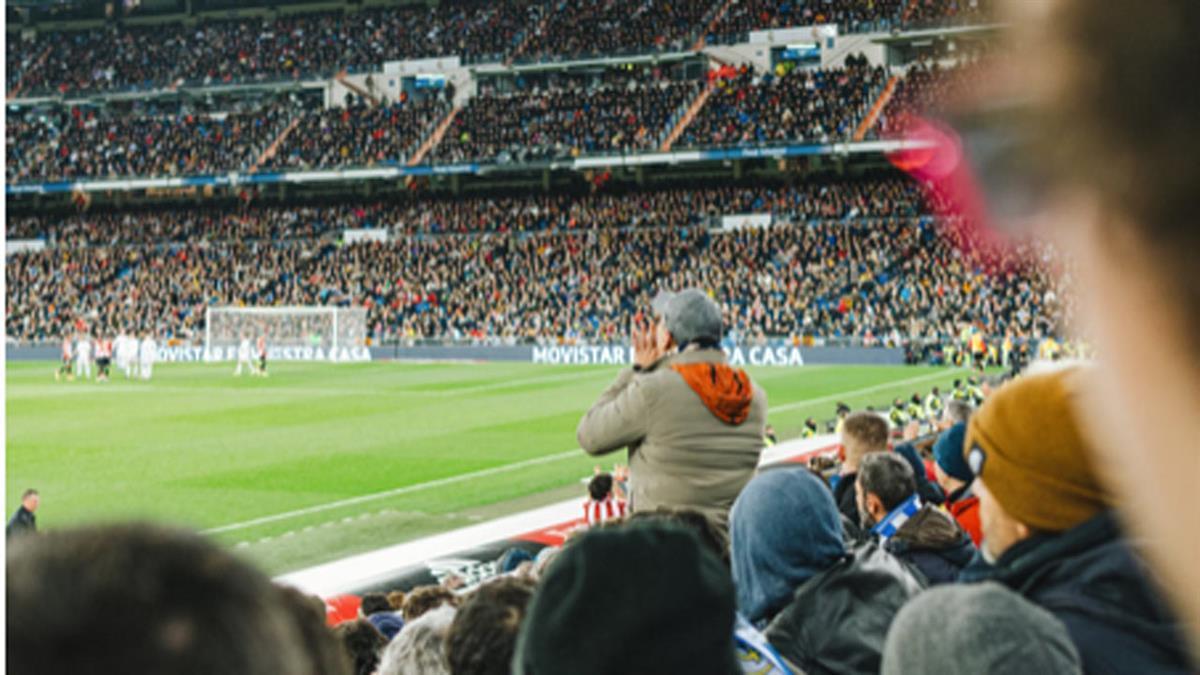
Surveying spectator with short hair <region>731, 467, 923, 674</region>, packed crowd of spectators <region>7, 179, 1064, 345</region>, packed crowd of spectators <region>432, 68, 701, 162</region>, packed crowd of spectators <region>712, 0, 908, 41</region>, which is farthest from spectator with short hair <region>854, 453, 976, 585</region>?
packed crowd of spectators <region>712, 0, 908, 41</region>

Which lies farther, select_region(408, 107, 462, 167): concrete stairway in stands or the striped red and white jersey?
select_region(408, 107, 462, 167): concrete stairway in stands

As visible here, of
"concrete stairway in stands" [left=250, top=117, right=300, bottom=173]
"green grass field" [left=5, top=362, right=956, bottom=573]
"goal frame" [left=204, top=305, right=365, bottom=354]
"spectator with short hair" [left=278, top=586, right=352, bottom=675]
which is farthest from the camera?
"concrete stairway in stands" [left=250, top=117, right=300, bottom=173]

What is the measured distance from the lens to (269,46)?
6862cm

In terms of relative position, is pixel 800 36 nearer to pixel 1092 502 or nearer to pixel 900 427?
pixel 900 427

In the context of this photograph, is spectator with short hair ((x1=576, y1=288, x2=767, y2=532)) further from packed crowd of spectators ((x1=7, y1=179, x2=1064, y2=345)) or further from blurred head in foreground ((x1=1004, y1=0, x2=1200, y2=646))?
packed crowd of spectators ((x1=7, y1=179, x2=1064, y2=345))

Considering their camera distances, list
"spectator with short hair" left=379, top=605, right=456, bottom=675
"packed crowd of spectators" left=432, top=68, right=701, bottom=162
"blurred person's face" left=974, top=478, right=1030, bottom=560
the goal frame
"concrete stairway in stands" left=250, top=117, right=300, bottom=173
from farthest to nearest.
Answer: "concrete stairway in stands" left=250, top=117, right=300, bottom=173, "packed crowd of spectators" left=432, top=68, right=701, bottom=162, the goal frame, "spectator with short hair" left=379, top=605, right=456, bottom=675, "blurred person's face" left=974, top=478, right=1030, bottom=560

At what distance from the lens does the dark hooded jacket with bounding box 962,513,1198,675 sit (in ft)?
7.82

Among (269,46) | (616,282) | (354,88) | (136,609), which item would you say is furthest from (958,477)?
(269,46)

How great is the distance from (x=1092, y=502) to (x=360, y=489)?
1470cm

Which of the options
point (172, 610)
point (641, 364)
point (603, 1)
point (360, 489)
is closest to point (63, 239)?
point (603, 1)

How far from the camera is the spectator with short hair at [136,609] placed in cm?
80

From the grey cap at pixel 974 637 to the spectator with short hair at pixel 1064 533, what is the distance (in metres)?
0.49

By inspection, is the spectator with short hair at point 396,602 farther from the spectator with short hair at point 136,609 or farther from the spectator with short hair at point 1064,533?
the spectator with short hair at point 136,609

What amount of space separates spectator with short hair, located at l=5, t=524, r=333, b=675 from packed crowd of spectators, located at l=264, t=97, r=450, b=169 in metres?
60.5
